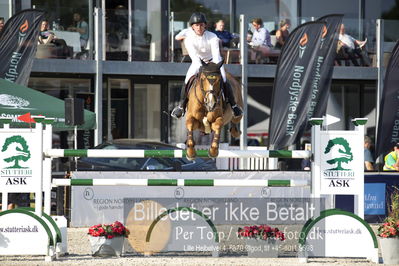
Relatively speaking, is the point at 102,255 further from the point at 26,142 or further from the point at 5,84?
the point at 5,84

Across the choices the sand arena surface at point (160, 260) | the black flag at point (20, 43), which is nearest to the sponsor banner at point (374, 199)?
the sand arena surface at point (160, 260)

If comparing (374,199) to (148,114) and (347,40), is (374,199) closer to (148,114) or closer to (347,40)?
(347,40)

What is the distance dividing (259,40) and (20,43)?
6.60 m

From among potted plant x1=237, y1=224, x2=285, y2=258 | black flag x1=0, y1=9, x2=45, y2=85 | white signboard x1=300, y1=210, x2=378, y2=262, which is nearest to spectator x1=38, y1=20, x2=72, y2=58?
black flag x1=0, y1=9, x2=45, y2=85

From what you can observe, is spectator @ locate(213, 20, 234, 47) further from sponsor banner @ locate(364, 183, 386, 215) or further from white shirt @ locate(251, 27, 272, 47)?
sponsor banner @ locate(364, 183, 386, 215)

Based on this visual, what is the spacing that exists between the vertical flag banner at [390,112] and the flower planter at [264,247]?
8365mm

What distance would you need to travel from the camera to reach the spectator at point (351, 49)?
78.1ft

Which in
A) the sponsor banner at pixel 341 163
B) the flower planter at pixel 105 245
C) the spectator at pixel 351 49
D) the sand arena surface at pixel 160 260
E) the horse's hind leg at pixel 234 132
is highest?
the spectator at pixel 351 49

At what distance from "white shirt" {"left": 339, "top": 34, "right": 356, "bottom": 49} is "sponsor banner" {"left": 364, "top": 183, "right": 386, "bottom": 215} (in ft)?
22.9

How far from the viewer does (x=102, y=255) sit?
12023mm

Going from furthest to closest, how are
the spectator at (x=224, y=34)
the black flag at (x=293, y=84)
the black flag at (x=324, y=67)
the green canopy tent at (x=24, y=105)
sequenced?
the spectator at (x=224, y=34) < the black flag at (x=324, y=67) < the black flag at (x=293, y=84) < the green canopy tent at (x=24, y=105)

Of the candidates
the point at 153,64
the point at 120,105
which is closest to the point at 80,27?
the point at 153,64

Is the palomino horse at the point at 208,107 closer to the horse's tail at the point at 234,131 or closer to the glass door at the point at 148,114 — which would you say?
the horse's tail at the point at 234,131

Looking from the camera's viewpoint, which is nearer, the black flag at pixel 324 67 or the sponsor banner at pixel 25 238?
the sponsor banner at pixel 25 238
